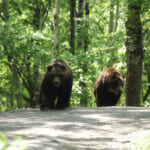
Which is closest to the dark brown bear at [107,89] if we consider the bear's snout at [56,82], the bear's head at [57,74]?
the bear's head at [57,74]

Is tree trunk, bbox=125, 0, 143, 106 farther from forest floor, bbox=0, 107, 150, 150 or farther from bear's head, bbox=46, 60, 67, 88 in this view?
forest floor, bbox=0, 107, 150, 150

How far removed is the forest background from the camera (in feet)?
34.6

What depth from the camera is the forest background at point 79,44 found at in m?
10.5

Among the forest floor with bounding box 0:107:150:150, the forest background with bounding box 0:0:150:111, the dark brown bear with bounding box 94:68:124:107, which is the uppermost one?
the forest background with bounding box 0:0:150:111

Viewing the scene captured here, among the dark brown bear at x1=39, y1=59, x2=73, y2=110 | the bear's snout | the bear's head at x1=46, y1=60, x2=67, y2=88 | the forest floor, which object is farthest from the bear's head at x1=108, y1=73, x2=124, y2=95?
the forest floor

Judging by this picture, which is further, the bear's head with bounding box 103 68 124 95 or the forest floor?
the bear's head with bounding box 103 68 124 95

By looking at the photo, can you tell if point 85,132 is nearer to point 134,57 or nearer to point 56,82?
point 56,82

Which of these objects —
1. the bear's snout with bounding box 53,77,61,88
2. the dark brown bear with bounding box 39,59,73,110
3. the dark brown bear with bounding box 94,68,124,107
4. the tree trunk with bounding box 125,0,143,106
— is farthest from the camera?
the dark brown bear with bounding box 94,68,124,107

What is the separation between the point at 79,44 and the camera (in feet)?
77.6

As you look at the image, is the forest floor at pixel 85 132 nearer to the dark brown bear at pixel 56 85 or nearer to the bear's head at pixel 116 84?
the dark brown bear at pixel 56 85

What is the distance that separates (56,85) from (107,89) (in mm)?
3639

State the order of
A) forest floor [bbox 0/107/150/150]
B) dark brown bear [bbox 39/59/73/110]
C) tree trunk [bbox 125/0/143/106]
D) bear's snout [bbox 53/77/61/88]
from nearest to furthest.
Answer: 1. forest floor [bbox 0/107/150/150]
2. bear's snout [bbox 53/77/61/88]
3. dark brown bear [bbox 39/59/73/110]
4. tree trunk [bbox 125/0/143/106]

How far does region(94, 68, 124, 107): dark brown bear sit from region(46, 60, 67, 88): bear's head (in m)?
3.06

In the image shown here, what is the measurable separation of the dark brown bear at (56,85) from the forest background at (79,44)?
2.81m
